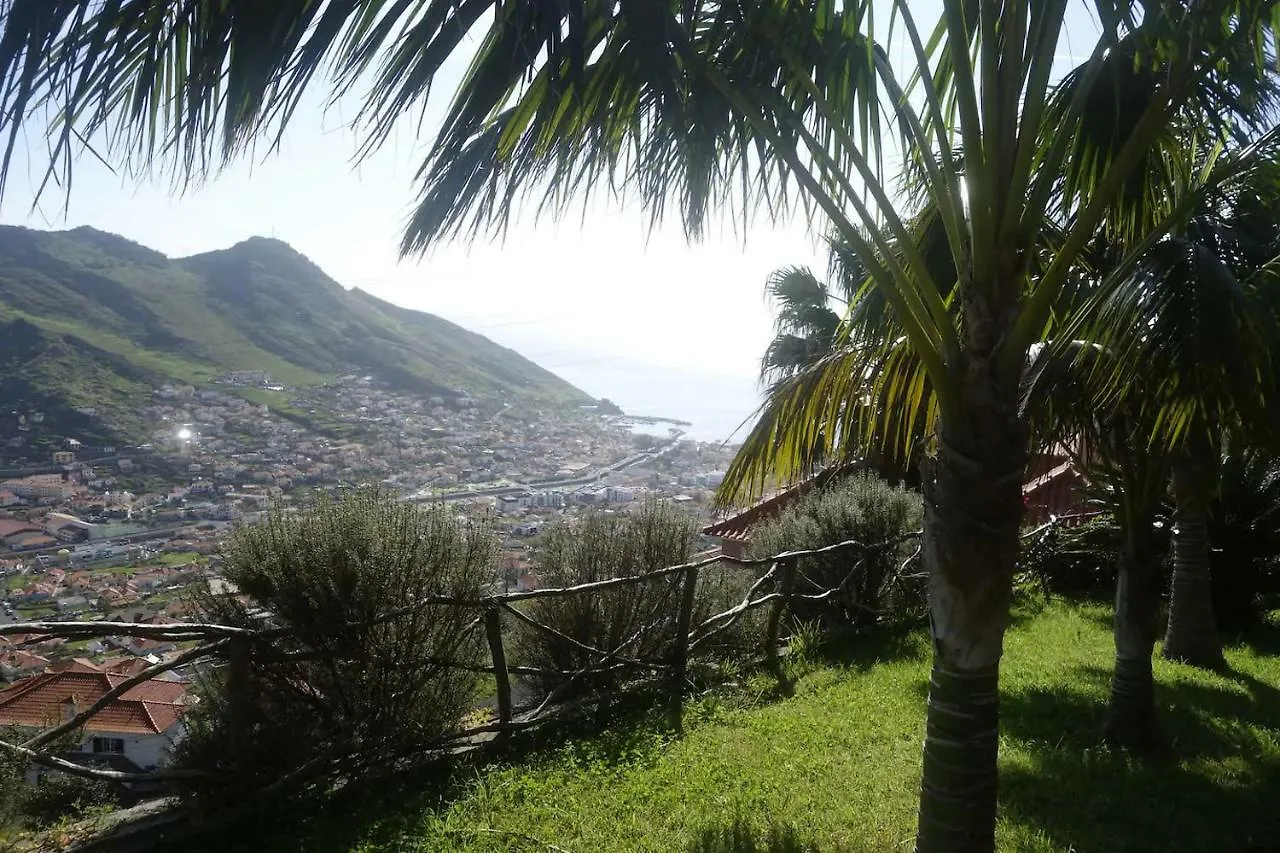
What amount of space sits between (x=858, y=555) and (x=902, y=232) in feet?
21.5

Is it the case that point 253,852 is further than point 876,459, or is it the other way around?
point 876,459

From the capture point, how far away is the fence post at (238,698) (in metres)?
4.16

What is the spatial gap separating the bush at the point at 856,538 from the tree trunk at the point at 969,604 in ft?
18.6

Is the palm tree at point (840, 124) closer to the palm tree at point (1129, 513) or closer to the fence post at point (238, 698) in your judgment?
the palm tree at point (1129, 513)

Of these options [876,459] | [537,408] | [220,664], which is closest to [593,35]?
[220,664]

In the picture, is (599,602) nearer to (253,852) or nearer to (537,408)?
(253,852)

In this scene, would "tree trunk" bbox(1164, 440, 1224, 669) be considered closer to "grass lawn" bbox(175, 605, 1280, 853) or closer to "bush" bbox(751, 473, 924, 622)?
"grass lawn" bbox(175, 605, 1280, 853)

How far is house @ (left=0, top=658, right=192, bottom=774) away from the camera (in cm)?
399

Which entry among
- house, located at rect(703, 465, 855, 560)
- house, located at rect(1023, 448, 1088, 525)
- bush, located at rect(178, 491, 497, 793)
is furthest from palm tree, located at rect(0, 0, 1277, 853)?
house, located at rect(1023, 448, 1088, 525)

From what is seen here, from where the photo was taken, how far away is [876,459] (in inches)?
493

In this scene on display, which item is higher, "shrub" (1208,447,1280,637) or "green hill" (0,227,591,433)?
"green hill" (0,227,591,433)

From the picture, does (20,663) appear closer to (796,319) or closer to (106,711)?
(106,711)

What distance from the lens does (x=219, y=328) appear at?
25.8 metres

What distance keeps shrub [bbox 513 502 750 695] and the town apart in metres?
0.34
